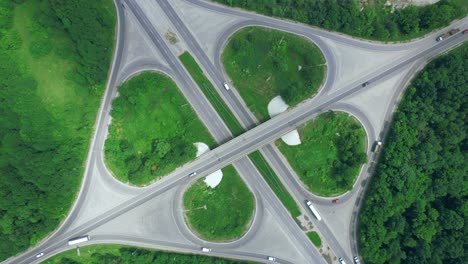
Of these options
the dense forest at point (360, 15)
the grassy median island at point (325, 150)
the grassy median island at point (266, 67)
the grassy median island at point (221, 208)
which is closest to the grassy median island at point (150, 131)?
the grassy median island at point (221, 208)

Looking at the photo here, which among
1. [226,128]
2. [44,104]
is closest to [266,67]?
[226,128]

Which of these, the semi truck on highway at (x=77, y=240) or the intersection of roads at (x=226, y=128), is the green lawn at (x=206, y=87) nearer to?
the intersection of roads at (x=226, y=128)

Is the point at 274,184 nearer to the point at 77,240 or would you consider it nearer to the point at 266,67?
the point at 266,67

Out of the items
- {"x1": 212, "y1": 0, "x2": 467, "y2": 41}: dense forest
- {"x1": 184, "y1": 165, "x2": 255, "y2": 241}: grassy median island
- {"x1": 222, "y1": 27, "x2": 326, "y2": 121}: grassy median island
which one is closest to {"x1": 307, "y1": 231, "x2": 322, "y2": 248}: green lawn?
{"x1": 184, "y1": 165, "x2": 255, "y2": 241}: grassy median island

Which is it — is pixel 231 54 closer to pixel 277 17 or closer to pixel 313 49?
pixel 277 17

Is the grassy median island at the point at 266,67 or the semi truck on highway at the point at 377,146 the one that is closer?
the grassy median island at the point at 266,67

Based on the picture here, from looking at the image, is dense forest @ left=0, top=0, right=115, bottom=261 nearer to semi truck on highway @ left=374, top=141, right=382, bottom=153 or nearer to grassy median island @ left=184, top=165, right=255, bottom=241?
grassy median island @ left=184, top=165, right=255, bottom=241
